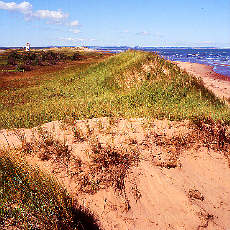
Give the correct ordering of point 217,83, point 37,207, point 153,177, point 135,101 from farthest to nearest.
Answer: point 217,83 < point 135,101 < point 153,177 < point 37,207

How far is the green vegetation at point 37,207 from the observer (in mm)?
2488

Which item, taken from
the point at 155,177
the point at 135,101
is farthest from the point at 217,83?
the point at 155,177

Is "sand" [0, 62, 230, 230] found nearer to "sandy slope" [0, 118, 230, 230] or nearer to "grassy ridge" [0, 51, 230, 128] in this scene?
"sandy slope" [0, 118, 230, 230]

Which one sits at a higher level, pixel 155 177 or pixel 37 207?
pixel 37 207

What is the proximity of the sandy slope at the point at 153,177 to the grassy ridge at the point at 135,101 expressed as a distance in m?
1.35

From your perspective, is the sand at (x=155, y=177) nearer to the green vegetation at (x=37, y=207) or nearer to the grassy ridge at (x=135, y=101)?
the green vegetation at (x=37, y=207)

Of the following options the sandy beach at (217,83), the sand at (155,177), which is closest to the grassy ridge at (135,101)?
the sand at (155,177)

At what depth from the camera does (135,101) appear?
351 inches

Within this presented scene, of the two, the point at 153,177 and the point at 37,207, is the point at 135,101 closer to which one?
the point at 153,177

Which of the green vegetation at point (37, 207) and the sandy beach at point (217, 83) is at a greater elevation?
the sandy beach at point (217, 83)

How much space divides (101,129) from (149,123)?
1.53 meters

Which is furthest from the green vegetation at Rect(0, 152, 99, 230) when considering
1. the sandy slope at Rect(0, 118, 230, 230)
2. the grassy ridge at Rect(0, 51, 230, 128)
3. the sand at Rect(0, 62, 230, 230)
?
the grassy ridge at Rect(0, 51, 230, 128)

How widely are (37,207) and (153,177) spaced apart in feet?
7.80

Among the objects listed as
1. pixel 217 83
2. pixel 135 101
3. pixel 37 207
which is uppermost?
pixel 217 83
